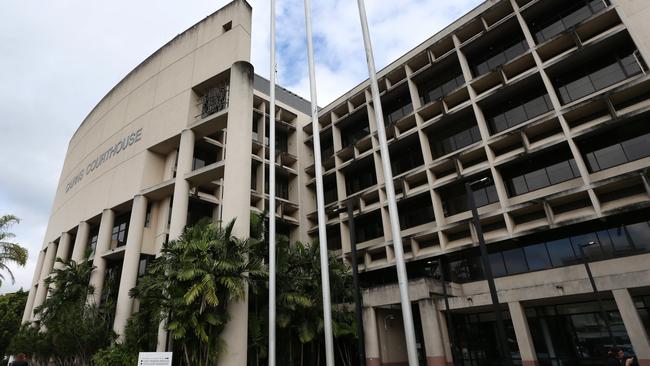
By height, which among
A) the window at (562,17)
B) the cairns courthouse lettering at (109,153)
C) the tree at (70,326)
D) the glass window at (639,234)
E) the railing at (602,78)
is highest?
the window at (562,17)

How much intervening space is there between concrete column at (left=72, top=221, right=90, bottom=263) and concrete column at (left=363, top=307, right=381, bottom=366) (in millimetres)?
21487

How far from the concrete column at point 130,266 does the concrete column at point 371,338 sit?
13832mm

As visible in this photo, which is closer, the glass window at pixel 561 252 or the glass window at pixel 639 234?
the glass window at pixel 639 234

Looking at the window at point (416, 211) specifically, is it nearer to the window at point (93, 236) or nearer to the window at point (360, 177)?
the window at point (360, 177)

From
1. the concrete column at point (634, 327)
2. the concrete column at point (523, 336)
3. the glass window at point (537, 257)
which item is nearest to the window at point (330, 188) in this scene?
the glass window at point (537, 257)

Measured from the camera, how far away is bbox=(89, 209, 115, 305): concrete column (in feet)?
82.4

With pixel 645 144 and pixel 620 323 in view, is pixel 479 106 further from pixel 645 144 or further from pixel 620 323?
pixel 620 323

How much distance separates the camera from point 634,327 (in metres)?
16.7

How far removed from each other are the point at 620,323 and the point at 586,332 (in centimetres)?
175

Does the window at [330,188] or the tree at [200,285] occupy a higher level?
the window at [330,188]

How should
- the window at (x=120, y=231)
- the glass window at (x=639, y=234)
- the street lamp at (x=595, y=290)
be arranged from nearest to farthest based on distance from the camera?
the street lamp at (x=595, y=290), the glass window at (x=639, y=234), the window at (x=120, y=231)

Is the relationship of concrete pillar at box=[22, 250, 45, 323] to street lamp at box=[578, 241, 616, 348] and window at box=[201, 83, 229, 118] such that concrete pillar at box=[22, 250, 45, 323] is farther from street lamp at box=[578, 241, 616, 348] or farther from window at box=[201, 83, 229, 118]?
street lamp at box=[578, 241, 616, 348]

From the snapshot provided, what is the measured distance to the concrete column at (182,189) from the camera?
2039 cm

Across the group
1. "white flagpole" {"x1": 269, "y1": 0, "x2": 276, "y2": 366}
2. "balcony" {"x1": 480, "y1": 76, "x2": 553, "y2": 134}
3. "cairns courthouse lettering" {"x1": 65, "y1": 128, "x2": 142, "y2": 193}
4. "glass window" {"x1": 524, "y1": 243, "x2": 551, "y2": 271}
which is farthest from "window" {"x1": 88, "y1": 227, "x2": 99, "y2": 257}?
"glass window" {"x1": 524, "y1": 243, "x2": 551, "y2": 271}
